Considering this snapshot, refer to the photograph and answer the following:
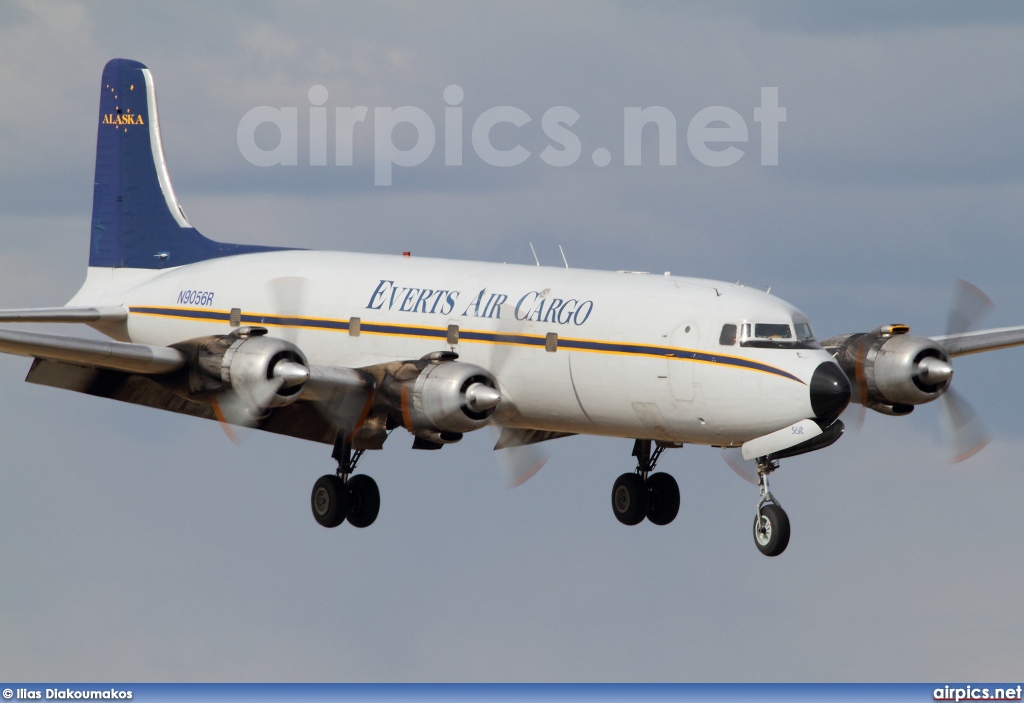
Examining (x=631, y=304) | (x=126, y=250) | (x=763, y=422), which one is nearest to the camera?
(x=763, y=422)

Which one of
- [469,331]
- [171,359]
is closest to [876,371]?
[469,331]

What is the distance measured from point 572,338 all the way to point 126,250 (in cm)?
1294

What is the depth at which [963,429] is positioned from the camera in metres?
31.3

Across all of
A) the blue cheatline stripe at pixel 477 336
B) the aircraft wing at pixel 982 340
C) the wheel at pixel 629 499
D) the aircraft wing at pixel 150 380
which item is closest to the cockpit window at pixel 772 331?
the blue cheatline stripe at pixel 477 336

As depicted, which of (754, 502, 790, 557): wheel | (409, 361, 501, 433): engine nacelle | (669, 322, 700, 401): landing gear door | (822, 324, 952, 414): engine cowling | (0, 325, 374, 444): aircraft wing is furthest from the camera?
(822, 324, 952, 414): engine cowling

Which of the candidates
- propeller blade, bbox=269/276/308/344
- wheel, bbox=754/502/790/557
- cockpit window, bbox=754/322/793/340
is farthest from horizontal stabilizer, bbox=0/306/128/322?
wheel, bbox=754/502/790/557

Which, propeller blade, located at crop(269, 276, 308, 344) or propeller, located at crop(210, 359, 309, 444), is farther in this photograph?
propeller blade, located at crop(269, 276, 308, 344)

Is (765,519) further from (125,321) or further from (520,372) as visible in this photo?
(125,321)

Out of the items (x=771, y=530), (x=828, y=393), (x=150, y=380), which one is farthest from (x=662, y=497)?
(x=150, y=380)

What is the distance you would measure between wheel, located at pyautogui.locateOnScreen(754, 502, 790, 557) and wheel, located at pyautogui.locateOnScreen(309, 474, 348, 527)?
828 cm

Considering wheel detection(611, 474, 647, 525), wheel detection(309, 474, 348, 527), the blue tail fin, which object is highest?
the blue tail fin

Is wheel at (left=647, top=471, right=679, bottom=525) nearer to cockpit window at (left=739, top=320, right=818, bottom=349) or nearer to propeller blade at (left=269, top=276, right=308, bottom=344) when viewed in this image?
cockpit window at (left=739, top=320, right=818, bottom=349)

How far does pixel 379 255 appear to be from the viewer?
34.0 metres

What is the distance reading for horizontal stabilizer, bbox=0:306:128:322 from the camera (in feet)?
114
